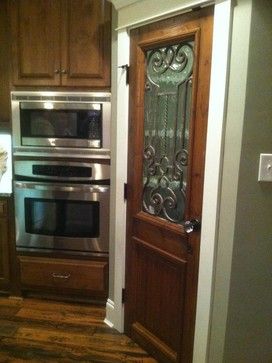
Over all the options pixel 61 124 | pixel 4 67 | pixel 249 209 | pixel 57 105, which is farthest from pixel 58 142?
pixel 249 209

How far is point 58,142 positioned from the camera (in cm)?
227

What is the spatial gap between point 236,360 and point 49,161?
1.76 meters

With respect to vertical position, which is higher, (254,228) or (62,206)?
(254,228)

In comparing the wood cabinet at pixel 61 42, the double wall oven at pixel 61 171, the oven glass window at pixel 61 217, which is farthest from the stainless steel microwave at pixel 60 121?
the oven glass window at pixel 61 217

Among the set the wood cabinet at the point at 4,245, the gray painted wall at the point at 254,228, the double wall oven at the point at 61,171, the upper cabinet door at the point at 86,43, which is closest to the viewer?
the gray painted wall at the point at 254,228

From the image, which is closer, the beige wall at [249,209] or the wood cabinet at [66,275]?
the beige wall at [249,209]

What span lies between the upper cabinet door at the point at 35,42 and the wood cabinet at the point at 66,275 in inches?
54.9

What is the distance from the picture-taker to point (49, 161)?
2320mm

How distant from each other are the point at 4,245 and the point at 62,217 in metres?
0.56

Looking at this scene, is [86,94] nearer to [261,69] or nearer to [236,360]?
[261,69]

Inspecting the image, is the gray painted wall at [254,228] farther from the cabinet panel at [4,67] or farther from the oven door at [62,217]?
the cabinet panel at [4,67]

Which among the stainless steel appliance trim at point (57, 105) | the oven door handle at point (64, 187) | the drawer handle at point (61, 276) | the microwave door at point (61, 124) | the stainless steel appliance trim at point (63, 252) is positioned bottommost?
the drawer handle at point (61, 276)

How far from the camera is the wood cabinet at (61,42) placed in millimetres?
2127

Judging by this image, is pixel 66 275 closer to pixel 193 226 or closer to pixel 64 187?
pixel 64 187
